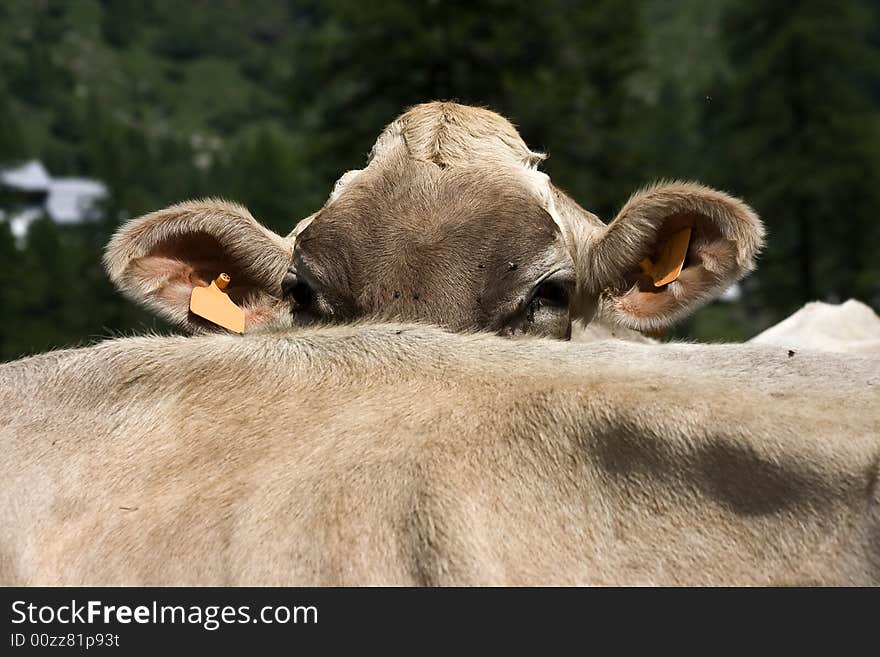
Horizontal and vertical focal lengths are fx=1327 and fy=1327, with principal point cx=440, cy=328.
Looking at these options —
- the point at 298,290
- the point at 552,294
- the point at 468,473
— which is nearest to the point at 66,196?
the point at 298,290

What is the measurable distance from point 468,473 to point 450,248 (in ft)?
8.86

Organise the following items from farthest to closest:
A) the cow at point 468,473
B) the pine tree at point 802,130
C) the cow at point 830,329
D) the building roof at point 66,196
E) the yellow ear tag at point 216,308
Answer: the building roof at point 66,196, the pine tree at point 802,130, the cow at point 830,329, the yellow ear tag at point 216,308, the cow at point 468,473

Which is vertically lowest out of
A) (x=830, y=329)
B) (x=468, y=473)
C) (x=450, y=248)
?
(x=830, y=329)

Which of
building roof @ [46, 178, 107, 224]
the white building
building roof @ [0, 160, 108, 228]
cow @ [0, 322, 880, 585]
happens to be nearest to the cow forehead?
cow @ [0, 322, 880, 585]

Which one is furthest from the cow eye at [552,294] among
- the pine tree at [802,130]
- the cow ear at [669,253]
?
the pine tree at [802,130]

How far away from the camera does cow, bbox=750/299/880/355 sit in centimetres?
756

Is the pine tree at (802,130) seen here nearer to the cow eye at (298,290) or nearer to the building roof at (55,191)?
the cow eye at (298,290)

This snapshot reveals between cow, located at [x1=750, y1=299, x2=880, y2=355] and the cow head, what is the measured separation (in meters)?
1.26

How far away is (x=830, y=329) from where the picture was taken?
318 inches

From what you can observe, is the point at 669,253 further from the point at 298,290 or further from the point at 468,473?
the point at 468,473

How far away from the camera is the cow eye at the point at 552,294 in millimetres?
5832

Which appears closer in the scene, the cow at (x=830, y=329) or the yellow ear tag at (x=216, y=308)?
the yellow ear tag at (x=216, y=308)

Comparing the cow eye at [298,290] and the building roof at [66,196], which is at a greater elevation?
the cow eye at [298,290]

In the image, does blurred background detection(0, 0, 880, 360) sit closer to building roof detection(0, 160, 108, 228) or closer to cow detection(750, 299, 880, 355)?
cow detection(750, 299, 880, 355)
